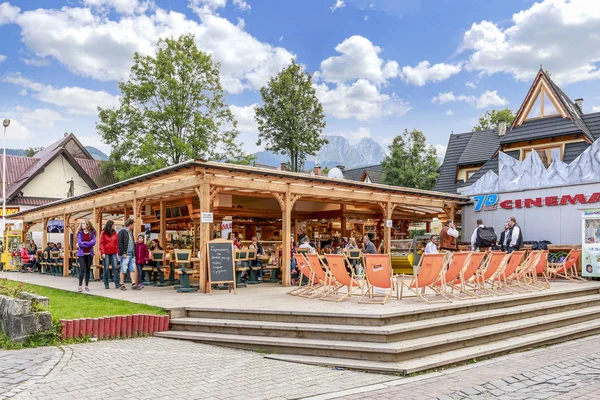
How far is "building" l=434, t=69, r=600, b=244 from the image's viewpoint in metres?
14.6

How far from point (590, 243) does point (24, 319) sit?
12.9 m

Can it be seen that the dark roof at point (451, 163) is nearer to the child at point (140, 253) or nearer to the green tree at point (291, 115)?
the green tree at point (291, 115)

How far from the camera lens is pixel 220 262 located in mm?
10586

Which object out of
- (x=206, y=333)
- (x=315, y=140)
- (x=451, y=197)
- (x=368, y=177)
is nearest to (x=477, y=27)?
(x=315, y=140)

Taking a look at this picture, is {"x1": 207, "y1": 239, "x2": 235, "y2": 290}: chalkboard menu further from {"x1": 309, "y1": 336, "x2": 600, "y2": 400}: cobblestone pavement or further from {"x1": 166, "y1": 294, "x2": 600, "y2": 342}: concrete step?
{"x1": 309, "y1": 336, "x2": 600, "y2": 400}: cobblestone pavement

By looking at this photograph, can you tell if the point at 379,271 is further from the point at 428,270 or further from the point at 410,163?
the point at 410,163

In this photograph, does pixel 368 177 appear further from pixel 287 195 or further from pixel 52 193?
pixel 287 195

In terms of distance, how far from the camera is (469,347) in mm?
7000

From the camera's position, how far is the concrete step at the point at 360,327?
6.51 metres

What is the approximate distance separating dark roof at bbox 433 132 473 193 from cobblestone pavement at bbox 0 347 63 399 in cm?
2451

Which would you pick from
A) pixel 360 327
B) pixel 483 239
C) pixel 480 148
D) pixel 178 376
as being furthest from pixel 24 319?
pixel 480 148

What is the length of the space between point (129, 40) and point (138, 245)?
22716 millimetres

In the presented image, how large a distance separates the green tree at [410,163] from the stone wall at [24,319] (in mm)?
30784

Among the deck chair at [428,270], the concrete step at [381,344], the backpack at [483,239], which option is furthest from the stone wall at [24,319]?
the backpack at [483,239]
